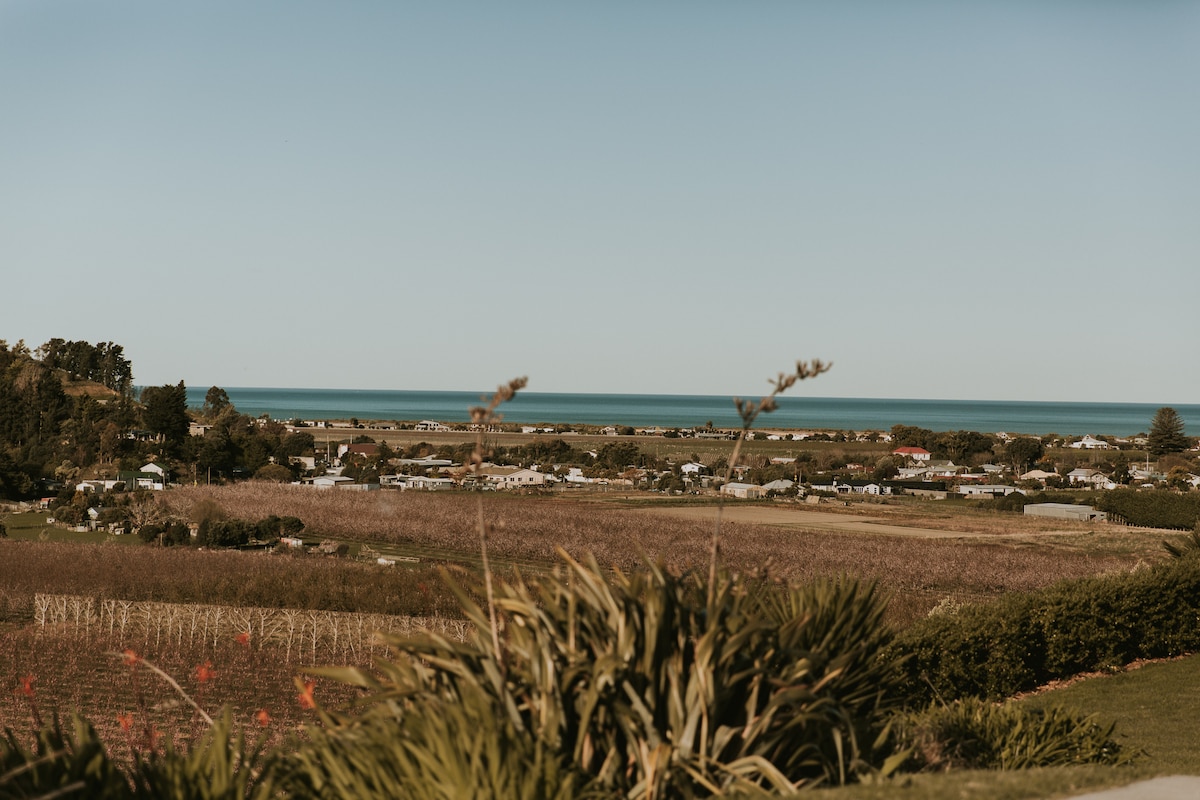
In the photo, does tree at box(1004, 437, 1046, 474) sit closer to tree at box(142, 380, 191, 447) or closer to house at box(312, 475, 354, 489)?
house at box(312, 475, 354, 489)

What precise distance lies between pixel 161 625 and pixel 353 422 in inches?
6169

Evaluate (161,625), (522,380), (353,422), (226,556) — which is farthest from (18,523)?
(353,422)

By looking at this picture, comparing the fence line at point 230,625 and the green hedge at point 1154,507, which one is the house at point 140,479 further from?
the green hedge at point 1154,507

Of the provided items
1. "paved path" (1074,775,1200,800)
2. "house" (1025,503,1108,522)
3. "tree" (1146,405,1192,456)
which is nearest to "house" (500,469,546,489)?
"house" (1025,503,1108,522)

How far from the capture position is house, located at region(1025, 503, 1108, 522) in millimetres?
67750

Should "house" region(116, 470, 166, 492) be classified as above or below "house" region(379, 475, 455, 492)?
above

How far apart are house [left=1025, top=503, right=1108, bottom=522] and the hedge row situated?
2094 inches

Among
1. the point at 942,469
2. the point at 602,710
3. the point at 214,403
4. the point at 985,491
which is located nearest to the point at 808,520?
the point at 985,491

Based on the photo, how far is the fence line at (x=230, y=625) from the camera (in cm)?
2705

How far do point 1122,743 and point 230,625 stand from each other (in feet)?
80.4

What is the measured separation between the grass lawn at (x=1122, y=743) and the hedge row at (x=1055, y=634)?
384 millimetres

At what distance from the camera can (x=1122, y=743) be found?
10.3 m

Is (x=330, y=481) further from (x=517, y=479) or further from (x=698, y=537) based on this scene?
(x=698, y=537)

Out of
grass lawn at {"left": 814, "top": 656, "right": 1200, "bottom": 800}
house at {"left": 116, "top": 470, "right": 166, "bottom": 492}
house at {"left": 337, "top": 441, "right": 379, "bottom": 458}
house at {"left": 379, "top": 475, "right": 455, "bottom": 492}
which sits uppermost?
grass lawn at {"left": 814, "top": 656, "right": 1200, "bottom": 800}
